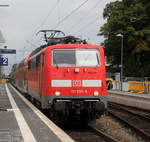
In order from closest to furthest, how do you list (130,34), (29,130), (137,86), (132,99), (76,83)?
(29,130) < (76,83) < (132,99) < (137,86) < (130,34)

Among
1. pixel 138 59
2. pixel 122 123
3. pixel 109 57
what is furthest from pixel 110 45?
pixel 122 123

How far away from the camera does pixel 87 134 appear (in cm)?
1396

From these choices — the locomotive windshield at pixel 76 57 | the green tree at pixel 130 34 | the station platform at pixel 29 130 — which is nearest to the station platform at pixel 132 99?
the locomotive windshield at pixel 76 57

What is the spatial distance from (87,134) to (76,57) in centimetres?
280

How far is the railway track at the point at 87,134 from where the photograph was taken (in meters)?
12.7

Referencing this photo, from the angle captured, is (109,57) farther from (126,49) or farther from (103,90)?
(103,90)

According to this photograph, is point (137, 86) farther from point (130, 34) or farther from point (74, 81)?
point (74, 81)

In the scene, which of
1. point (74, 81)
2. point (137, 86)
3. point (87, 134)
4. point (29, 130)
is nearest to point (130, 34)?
point (137, 86)

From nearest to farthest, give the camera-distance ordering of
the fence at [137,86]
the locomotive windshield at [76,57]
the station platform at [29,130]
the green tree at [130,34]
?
1. the station platform at [29,130]
2. the locomotive windshield at [76,57]
3. the fence at [137,86]
4. the green tree at [130,34]

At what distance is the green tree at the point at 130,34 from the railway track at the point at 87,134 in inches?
1614

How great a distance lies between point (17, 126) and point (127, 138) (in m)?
3.31

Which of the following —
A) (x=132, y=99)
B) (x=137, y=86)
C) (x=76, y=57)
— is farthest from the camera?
(x=137, y=86)

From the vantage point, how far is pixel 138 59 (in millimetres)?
57375

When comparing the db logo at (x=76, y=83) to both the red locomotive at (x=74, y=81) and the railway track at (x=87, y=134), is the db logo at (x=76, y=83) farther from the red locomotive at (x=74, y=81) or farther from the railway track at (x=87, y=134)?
the railway track at (x=87, y=134)
